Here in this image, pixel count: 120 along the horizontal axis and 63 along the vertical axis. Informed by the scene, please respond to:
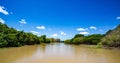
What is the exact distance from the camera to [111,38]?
34938mm

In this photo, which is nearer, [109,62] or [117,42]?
[109,62]

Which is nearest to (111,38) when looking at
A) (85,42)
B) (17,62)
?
(17,62)

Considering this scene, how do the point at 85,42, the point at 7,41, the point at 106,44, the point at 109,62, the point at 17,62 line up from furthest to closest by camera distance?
the point at 85,42, the point at 106,44, the point at 7,41, the point at 109,62, the point at 17,62

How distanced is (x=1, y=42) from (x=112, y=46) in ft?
74.2

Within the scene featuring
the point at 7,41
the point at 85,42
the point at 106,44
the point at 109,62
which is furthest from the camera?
the point at 85,42

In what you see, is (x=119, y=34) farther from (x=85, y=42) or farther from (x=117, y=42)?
(x=85, y=42)

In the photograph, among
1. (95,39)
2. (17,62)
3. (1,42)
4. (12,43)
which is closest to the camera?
(17,62)

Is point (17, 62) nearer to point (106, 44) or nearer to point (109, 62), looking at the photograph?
point (109, 62)

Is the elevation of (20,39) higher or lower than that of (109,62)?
higher

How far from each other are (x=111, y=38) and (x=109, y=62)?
71.9 feet

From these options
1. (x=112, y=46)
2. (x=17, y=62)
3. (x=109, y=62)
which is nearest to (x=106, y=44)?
(x=112, y=46)

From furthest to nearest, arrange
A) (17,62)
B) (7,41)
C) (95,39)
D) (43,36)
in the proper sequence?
(43,36)
(95,39)
(7,41)
(17,62)

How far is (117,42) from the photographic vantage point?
3356 cm

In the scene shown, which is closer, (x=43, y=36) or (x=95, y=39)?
(x=95, y=39)
